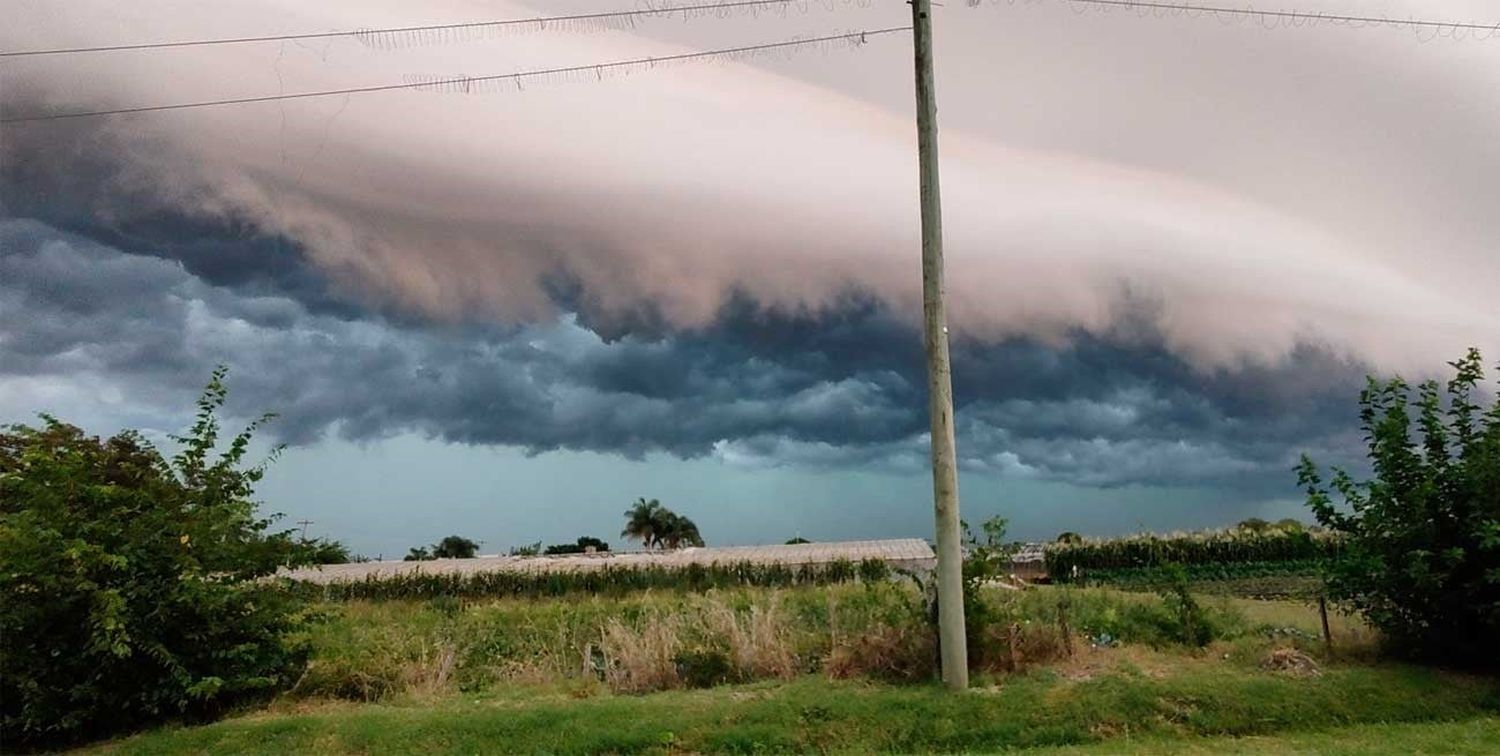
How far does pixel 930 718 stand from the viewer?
11719 millimetres

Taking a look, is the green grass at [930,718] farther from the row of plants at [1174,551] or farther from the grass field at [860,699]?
the row of plants at [1174,551]

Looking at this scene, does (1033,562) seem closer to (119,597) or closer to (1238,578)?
(1238,578)

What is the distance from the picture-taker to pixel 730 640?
1457cm

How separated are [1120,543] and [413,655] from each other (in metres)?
36.1

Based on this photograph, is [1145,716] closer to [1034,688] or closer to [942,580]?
[1034,688]

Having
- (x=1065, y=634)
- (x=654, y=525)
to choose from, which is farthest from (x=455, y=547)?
(x=1065, y=634)

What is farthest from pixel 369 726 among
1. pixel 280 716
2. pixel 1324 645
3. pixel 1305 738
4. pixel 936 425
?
pixel 1324 645

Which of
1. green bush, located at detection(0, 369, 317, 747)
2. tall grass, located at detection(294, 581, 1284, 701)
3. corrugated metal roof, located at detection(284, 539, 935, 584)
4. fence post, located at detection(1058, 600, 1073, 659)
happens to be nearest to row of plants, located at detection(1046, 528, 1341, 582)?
corrugated metal roof, located at detection(284, 539, 935, 584)

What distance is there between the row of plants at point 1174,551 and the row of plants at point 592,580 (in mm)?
13014

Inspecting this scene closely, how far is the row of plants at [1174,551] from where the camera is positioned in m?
43.0

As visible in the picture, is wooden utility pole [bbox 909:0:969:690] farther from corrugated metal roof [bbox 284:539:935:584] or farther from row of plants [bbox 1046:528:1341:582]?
row of plants [bbox 1046:528:1341:582]

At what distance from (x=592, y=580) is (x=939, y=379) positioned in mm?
25212

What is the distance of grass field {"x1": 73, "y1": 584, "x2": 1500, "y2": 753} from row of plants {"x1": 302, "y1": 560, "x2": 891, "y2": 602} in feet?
58.5

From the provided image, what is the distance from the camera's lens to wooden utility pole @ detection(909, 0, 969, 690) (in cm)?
1270
